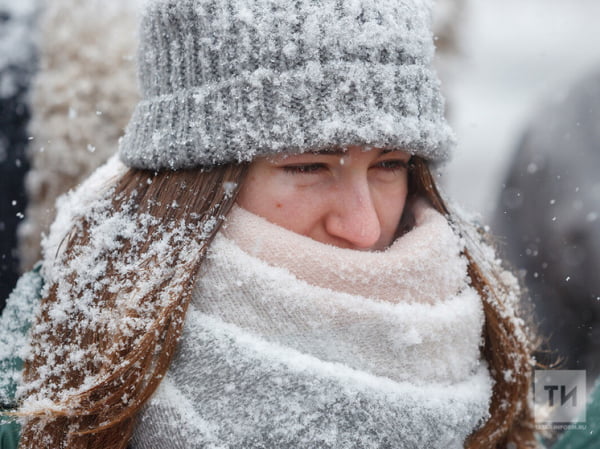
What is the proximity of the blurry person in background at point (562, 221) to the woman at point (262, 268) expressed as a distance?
757mm

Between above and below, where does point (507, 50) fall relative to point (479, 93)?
above

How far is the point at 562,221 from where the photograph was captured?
283 cm

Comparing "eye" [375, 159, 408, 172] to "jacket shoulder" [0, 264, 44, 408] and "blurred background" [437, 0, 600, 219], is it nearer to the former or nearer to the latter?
"jacket shoulder" [0, 264, 44, 408]

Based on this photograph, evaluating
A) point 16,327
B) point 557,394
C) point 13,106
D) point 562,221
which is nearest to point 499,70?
point 562,221

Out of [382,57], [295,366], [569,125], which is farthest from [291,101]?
[569,125]

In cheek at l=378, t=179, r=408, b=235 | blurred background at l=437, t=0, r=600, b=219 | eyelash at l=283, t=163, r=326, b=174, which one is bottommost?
blurred background at l=437, t=0, r=600, b=219

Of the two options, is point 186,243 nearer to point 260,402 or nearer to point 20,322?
point 260,402

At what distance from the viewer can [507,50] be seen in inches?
335

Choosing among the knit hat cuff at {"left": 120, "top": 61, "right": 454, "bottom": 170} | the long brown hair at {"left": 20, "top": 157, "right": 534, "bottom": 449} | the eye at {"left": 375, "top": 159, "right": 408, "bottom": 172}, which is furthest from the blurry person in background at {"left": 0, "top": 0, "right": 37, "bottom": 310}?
the eye at {"left": 375, "top": 159, "right": 408, "bottom": 172}

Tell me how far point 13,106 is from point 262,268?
1.87m

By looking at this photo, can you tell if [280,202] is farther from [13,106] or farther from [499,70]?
[499,70]

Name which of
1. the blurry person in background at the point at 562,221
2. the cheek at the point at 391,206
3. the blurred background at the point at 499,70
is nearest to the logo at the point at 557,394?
the blurry person in background at the point at 562,221

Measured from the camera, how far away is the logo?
1.88 m

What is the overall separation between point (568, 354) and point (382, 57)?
1153 millimetres
